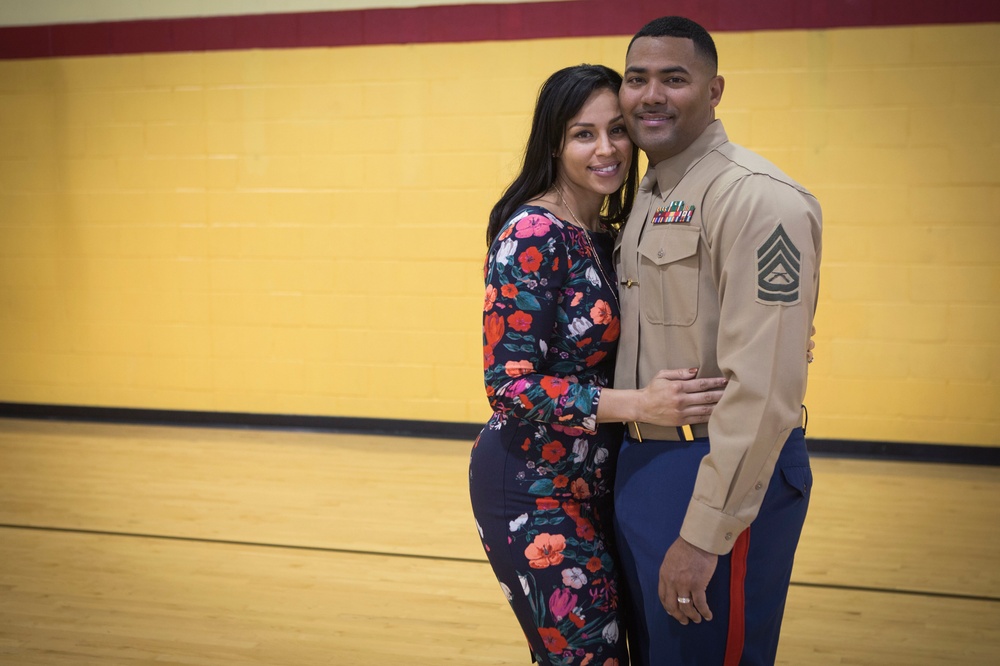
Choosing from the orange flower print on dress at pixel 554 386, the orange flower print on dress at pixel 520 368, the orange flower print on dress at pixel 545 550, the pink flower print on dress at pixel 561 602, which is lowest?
the pink flower print on dress at pixel 561 602

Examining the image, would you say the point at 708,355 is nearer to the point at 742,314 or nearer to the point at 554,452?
the point at 742,314

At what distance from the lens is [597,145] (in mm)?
1867

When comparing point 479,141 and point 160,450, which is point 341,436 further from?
point 479,141

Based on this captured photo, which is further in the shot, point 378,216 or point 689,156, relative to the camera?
point 378,216

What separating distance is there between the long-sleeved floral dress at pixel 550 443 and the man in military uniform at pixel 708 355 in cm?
7

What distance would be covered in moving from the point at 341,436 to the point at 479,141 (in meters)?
1.89

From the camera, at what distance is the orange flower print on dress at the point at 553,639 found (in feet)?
5.82

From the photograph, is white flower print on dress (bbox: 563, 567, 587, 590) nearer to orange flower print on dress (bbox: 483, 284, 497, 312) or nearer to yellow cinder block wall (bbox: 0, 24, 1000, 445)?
orange flower print on dress (bbox: 483, 284, 497, 312)

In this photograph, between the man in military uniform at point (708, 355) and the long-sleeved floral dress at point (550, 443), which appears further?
the long-sleeved floral dress at point (550, 443)

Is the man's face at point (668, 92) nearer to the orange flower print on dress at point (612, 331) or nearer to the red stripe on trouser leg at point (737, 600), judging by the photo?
the orange flower print on dress at point (612, 331)

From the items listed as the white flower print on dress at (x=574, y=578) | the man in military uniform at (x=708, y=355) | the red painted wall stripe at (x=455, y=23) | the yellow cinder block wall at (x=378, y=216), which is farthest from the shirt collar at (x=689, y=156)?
the red painted wall stripe at (x=455, y=23)

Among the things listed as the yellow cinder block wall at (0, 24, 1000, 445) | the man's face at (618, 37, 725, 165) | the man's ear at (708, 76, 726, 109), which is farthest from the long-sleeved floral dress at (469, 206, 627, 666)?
the yellow cinder block wall at (0, 24, 1000, 445)

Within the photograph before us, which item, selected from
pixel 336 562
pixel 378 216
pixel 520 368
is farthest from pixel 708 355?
pixel 378 216

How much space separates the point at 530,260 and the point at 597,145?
0.29 meters
